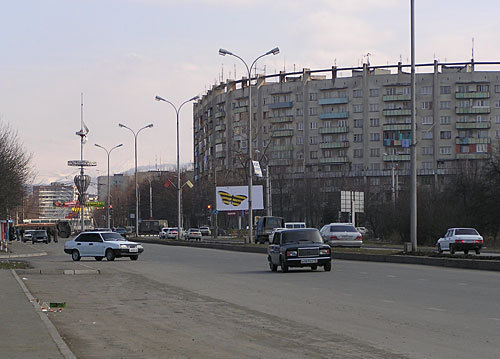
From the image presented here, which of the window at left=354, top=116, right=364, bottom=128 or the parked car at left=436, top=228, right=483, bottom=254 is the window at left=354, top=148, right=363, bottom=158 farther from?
the parked car at left=436, top=228, right=483, bottom=254

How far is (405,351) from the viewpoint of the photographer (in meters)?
10.3

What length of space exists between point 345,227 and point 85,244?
15551mm

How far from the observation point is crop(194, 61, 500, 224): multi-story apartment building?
5236 inches

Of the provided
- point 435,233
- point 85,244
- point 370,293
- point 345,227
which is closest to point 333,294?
point 370,293

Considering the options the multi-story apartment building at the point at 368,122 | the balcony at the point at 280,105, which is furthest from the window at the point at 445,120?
the balcony at the point at 280,105

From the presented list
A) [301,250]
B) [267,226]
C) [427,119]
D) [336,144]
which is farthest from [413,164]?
[336,144]

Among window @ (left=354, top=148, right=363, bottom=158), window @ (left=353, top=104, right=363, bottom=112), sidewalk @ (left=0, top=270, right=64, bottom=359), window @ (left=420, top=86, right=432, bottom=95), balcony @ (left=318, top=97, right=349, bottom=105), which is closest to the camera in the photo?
sidewalk @ (left=0, top=270, right=64, bottom=359)

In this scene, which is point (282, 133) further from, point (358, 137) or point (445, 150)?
point (445, 150)

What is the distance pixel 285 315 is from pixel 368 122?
125682 mm

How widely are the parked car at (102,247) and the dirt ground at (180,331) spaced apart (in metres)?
21.4

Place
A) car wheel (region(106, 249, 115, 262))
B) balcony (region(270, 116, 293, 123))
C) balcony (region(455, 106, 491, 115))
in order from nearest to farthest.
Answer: car wheel (region(106, 249, 115, 262)) → balcony (region(455, 106, 491, 115)) → balcony (region(270, 116, 293, 123))

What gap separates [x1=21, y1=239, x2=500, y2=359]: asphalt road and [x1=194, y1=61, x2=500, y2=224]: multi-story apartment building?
9891 centimetres

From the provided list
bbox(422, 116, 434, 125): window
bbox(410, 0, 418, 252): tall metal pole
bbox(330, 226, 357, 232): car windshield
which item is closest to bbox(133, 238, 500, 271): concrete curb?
bbox(410, 0, 418, 252): tall metal pole

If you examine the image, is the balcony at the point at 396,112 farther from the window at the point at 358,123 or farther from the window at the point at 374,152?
the window at the point at 374,152
